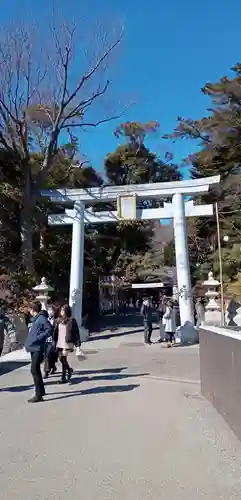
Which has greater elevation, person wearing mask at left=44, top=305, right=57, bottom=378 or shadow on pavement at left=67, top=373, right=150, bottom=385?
person wearing mask at left=44, top=305, right=57, bottom=378

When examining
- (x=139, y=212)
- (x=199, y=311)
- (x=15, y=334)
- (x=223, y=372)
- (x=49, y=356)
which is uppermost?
(x=139, y=212)

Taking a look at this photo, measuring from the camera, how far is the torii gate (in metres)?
20.9

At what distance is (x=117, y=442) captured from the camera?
6242 millimetres

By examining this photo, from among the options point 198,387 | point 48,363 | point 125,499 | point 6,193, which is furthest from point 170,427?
point 6,193

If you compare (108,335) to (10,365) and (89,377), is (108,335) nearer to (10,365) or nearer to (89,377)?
(10,365)

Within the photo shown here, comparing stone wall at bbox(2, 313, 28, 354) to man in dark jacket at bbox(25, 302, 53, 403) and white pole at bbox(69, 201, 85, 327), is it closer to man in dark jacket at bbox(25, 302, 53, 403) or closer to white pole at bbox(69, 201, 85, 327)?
white pole at bbox(69, 201, 85, 327)

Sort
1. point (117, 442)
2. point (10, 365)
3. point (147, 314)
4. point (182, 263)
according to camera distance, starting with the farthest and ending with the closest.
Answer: point (182, 263)
point (147, 314)
point (10, 365)
point (117, 442)

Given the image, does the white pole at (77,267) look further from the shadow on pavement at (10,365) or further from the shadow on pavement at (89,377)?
the shadow on pavement at (89,377)

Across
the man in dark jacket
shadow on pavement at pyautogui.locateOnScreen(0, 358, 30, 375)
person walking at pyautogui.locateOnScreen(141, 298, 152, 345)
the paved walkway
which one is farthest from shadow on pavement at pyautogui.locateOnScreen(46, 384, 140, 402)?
person walking at pyautogui.locateOnScreen(141, 298, 152, 345)

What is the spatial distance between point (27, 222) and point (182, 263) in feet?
26.3

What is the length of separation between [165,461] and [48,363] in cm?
673

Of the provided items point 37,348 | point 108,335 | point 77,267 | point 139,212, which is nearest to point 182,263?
point 139,212

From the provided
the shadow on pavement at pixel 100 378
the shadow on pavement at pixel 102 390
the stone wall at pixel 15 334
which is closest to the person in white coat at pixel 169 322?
the stone wall at pixel 15 334

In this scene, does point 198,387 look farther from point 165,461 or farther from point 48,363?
point 165,461
